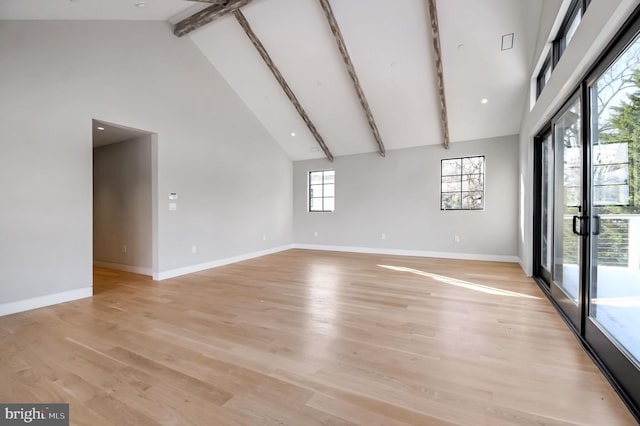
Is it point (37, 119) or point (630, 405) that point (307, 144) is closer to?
point (37, 119)

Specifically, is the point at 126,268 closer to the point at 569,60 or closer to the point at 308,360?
the point at 308,360

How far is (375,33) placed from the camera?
171 inches

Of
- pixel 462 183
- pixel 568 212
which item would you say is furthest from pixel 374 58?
pixel 568 212

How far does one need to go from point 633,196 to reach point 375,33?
3.89 metres

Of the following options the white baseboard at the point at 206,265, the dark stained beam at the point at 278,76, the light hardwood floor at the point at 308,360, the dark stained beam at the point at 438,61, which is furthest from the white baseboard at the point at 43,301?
the dark stained beam at the point at 438,61

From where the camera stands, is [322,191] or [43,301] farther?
[322,191]

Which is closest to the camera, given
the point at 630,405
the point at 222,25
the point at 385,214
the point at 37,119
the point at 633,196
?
the point at 630,405

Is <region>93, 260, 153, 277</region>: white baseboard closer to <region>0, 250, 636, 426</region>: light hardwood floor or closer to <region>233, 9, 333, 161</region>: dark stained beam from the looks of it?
<region>0, 250, 636, 426</region>: light hardwood floor

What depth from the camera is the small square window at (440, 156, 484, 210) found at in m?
6.03

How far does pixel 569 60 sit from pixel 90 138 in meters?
5.23

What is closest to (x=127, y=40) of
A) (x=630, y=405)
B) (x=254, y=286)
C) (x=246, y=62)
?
(x=246, y=62)

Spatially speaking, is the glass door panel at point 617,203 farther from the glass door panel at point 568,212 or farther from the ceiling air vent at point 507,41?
the ceiling air vent at point 507,41

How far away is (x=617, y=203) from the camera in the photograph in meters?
1.85

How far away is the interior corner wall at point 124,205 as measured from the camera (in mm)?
4613
